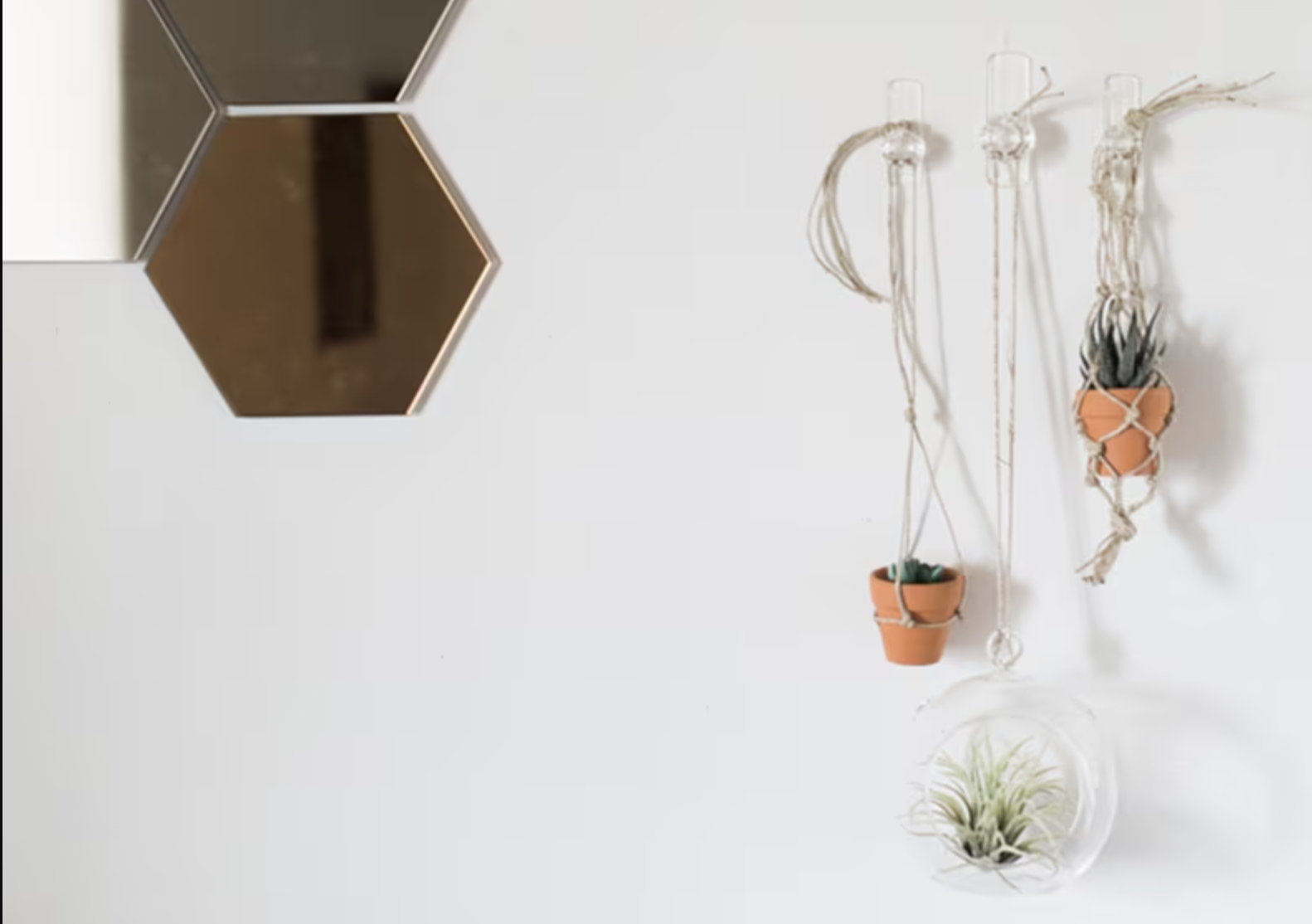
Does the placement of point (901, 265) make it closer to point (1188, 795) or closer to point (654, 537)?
point (654, 537)

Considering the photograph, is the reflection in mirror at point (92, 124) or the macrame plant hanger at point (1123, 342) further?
the reflection in mirror at point (92, 124)

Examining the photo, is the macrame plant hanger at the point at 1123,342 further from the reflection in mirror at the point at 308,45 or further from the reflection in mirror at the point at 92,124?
the reflection in mirror at the point at 92,124

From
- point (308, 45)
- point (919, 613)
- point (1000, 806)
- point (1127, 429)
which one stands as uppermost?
point (308, 45)

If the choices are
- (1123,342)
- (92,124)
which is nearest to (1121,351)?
(1123,342)

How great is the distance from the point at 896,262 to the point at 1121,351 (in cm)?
20

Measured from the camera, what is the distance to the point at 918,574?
0.94m

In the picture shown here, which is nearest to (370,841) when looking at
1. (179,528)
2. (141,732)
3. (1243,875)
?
(141,732)

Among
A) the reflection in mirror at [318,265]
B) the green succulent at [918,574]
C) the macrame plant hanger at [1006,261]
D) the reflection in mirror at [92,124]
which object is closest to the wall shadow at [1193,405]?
the macrame plant hanger at [1006,261]

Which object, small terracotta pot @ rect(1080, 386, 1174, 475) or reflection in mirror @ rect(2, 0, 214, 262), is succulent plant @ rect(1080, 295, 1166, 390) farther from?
reflection in mirror @ rect(2, 0, 214, 262)

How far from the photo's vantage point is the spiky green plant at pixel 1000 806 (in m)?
0.89

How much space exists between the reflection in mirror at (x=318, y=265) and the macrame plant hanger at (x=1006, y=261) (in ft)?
1.51

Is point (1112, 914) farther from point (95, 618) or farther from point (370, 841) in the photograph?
point (95, 618)

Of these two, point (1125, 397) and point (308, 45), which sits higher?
point (308, 45)

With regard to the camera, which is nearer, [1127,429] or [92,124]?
[1127,429]
